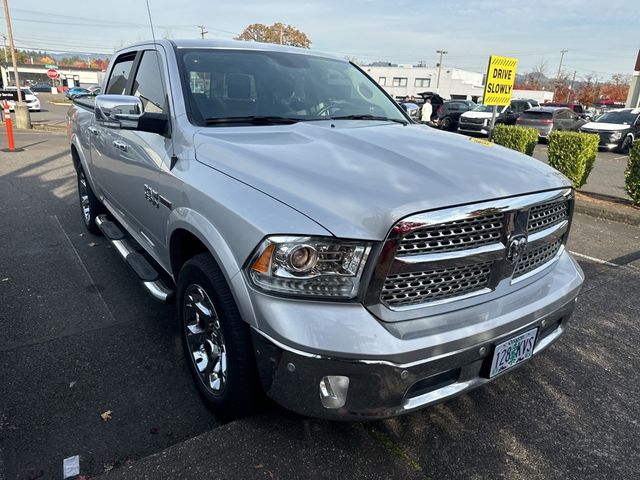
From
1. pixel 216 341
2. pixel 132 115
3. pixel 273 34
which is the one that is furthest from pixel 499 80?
pixel 273 34

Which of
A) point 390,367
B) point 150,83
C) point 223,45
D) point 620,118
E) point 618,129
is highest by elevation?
point 223,45

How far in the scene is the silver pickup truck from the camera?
191 cm

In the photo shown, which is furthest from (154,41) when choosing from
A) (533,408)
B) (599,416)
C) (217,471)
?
(599,416)

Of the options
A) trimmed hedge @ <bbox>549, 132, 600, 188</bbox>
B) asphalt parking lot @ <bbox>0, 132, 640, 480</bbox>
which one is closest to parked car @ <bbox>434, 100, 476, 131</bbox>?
trimmed hedge @ <bbox>549, 132, 600, 188</bbox>

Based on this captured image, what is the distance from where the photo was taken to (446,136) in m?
3.06

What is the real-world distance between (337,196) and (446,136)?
4.45 feet

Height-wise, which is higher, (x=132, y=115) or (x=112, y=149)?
(x=132, y=115)

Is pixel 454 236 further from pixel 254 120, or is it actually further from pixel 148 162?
pixel 148 162

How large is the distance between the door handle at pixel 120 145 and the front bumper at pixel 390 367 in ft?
7.21

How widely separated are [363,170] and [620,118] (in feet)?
68.8

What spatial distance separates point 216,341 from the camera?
249cm

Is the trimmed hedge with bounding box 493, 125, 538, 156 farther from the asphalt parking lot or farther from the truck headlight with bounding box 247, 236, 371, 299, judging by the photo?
the truck headlight with bounding box 247, 236, 371, 299

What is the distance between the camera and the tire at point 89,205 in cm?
528

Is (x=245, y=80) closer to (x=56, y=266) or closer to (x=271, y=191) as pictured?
(x=271, y=191)
